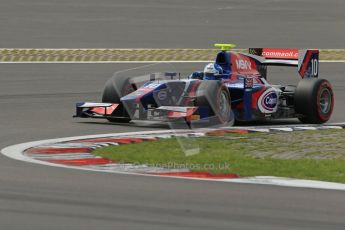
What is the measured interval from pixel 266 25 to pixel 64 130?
18074mm

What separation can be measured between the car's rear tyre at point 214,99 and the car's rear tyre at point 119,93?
1.21 metres

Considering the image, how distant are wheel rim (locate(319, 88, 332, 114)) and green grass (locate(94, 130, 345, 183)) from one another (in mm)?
2184

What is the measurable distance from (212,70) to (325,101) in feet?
6.31

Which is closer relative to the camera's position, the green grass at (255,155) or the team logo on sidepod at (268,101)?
the green grass at (255,155)

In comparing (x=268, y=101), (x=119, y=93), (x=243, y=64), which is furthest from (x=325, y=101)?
(x=119, y=93)

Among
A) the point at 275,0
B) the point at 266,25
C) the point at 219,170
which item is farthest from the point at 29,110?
the point at 275,0

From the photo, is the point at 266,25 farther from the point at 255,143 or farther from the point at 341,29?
the point at 255,143

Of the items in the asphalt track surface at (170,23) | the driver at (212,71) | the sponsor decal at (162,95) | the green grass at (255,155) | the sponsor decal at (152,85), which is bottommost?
the green grass at (255,155)

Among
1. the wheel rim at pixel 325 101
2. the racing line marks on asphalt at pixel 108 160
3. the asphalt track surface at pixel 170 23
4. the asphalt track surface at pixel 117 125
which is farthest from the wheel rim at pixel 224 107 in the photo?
the asphalt track surface at pixel 170 23

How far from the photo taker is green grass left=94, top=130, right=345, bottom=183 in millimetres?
10305

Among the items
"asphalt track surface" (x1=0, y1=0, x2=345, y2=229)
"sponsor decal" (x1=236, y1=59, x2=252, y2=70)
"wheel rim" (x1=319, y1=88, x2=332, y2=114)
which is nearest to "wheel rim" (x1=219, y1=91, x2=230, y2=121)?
"sponsor decal" (x1=236, y1=59, x2=252, y2=70)

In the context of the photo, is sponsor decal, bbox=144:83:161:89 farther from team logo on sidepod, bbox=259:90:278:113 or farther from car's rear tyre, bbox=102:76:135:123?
team logo on sidepod, bbox=259:90:278:113

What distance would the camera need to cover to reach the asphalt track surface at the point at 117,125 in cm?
750

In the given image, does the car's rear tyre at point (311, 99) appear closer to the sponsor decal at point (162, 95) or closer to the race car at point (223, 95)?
the race car at point (223, 95)
